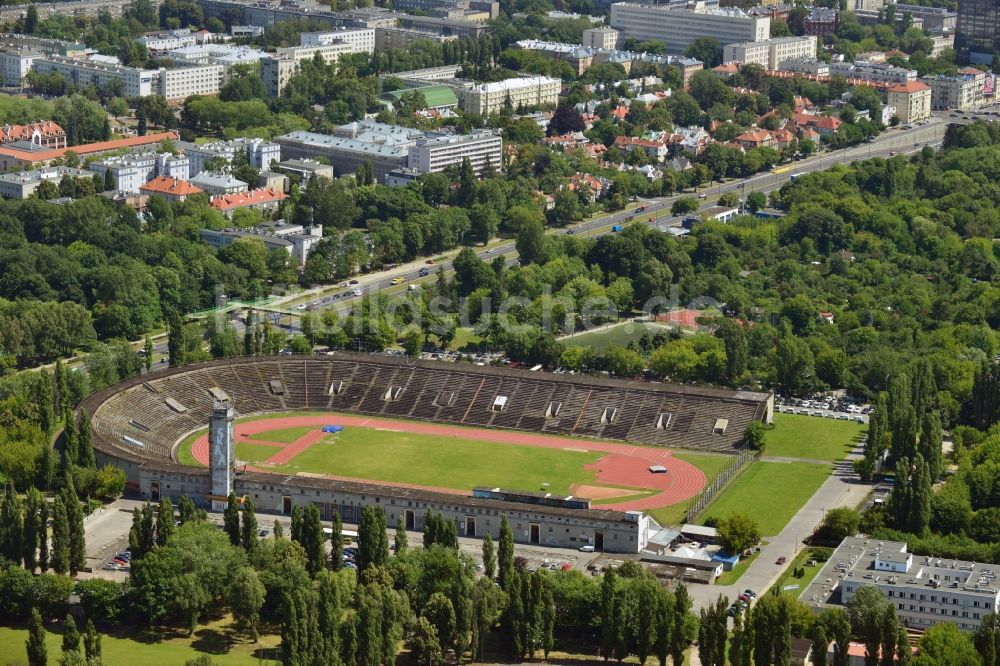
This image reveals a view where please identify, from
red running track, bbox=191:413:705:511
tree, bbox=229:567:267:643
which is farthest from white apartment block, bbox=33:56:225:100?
tree, bbox=229:567:267:643

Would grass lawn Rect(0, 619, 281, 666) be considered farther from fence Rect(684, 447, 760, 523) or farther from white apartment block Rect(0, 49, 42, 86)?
white apartment block Rect(0, 49, 42, 86)

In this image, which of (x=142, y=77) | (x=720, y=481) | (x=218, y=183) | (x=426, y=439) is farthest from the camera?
(x=142, y=77)

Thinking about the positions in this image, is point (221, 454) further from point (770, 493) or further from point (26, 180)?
point (26, 180)

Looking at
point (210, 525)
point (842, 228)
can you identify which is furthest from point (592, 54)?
point (210, 525)

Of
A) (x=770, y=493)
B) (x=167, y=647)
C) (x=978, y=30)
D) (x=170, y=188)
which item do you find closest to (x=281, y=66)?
(x=170, y=188)

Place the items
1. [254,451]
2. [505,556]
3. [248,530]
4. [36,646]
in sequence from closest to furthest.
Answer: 1. [36,646]
2. [505,556]
3. [248,530]
4. [254,451]

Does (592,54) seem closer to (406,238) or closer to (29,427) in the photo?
(406,238)
